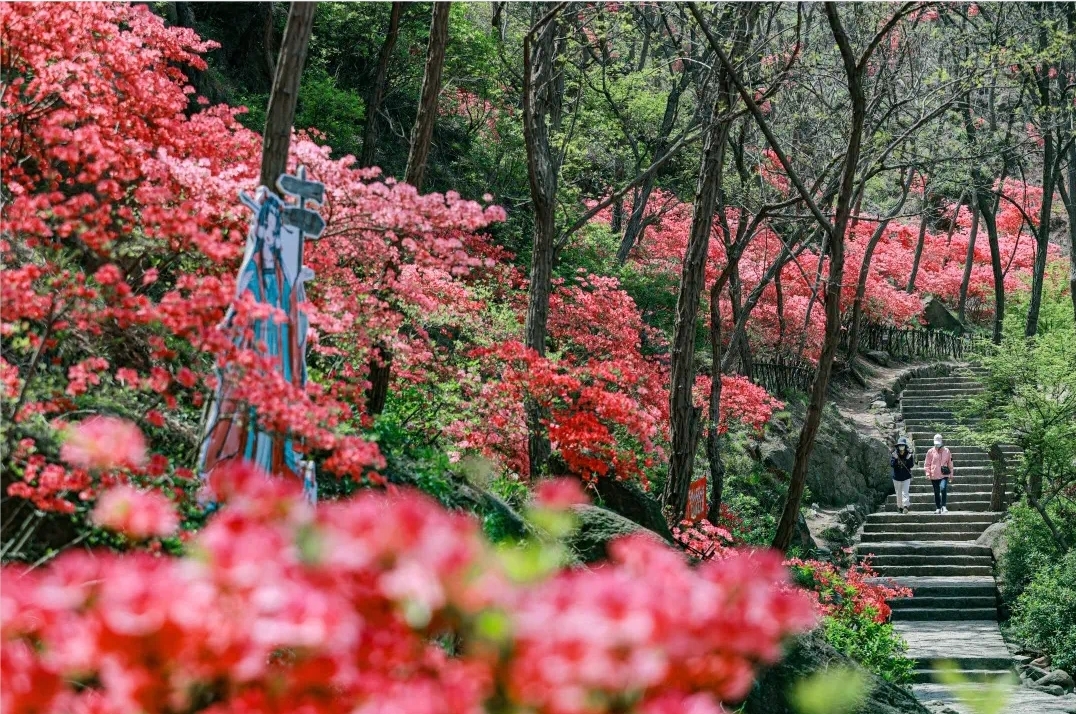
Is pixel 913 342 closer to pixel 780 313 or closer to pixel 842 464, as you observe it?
pixel 780 313

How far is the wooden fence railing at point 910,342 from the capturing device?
1083 inches

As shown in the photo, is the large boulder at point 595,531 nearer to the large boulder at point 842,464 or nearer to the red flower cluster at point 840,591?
the red flower cluster at point 840,591

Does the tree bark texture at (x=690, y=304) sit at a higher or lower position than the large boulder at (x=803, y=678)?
higher

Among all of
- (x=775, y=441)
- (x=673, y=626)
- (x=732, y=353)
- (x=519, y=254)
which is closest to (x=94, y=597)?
(x=673, y=626)

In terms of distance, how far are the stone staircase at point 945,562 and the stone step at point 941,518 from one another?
2 cm

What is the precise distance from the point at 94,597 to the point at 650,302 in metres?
16.7

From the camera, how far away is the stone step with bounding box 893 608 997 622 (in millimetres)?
15094

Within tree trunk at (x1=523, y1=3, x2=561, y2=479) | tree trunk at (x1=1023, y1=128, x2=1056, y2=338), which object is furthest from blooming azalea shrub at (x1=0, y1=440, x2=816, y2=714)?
tree trunk at (x1=1023, y1=128, x2=1056, y2=338)

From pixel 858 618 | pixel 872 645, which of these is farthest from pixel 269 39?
pixel 872 645

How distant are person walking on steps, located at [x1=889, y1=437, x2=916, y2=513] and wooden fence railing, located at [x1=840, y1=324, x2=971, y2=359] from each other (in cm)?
991

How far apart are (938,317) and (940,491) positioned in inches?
541

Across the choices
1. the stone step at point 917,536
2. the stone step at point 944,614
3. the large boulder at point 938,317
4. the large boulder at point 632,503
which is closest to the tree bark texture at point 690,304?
the large boulder at point 632,503

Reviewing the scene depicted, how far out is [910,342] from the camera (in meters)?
27.7

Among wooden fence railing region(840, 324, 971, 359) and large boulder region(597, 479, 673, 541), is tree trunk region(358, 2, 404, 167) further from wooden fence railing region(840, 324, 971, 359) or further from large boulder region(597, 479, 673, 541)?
wooden fence railing region(840, 324, 971, 359)
